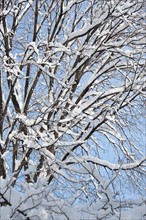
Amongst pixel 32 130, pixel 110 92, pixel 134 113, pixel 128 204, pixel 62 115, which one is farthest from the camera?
pixel 134 113

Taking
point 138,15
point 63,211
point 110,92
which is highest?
point 138,15

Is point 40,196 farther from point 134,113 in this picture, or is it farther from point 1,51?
point 134,113

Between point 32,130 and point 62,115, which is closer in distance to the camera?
point 32,130

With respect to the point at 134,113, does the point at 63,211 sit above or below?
below

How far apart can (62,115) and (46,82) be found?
1.17 meters

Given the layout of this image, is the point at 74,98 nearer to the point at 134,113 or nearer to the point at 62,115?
the point at 62,115

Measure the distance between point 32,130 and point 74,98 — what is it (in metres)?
1.79

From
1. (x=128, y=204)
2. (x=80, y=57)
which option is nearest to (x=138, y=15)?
(x=80, y=57)

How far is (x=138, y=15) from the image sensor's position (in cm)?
707

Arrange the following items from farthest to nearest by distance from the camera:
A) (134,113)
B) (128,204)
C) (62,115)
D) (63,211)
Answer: (134,113) → (62,115) → (128,204) → (63,211)

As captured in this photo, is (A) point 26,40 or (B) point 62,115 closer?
(B) point 62,115

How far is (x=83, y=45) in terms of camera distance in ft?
23.3

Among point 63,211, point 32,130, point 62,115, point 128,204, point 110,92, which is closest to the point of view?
point 63,211

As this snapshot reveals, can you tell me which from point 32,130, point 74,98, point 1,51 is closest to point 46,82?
point 74,98
